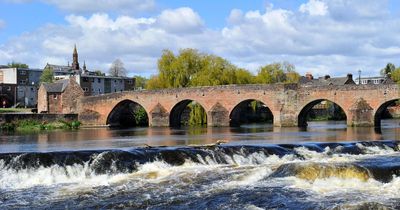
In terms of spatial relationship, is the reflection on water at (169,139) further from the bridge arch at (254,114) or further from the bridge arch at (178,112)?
the bridge arch at (254,114)

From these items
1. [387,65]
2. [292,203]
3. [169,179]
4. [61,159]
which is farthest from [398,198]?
[387,65]

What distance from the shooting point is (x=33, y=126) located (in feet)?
168

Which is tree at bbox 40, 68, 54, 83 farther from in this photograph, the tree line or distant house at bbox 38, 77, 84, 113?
the tree line

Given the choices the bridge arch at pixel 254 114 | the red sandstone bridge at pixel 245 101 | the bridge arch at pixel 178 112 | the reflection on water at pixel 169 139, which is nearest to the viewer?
the reflection on water at pixel 169 139

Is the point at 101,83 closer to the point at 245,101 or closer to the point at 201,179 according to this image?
the point at 245,101

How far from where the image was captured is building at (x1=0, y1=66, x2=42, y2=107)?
84188mm

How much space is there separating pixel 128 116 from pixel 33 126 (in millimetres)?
13090

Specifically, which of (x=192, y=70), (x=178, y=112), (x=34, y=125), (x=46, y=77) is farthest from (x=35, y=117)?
(x=46, y=77)

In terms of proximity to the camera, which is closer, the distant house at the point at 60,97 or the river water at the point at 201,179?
the river water at the point at 201,179

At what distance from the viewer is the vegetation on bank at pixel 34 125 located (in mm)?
50088

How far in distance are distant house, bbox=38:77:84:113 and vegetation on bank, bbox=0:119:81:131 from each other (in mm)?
6360

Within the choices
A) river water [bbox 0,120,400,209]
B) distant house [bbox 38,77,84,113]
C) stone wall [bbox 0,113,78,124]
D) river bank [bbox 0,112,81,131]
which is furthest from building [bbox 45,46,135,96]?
river water [bbox 0,120,400,209]

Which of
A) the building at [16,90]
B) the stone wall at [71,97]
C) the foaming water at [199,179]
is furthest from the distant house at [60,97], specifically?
the foaming water at [199,179]

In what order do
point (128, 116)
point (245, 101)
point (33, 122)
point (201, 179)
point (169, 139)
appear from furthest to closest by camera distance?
point (128, 116) < point (33, 122) < point (245, 101) < point (169, 139) < point (201, 179)
